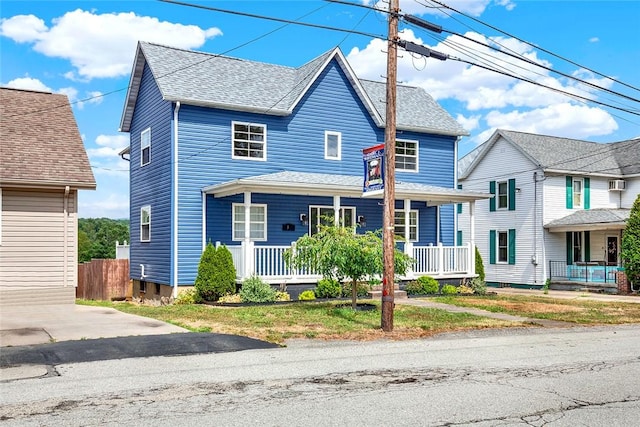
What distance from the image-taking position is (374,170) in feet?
48.8

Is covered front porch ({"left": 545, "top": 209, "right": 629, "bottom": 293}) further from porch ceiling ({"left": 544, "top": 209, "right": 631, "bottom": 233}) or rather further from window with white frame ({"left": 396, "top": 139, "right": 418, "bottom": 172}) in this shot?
window with white frame ({"left": 396, "top": 139, "right": 418, "bottom": 172})

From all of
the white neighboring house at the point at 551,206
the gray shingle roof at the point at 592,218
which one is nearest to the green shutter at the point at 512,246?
the white neighboring house at the point at 551,206

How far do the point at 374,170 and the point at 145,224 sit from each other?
1309cm

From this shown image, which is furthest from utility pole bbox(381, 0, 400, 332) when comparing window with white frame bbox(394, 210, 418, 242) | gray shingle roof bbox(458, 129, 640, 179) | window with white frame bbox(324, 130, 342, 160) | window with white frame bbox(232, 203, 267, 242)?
gray shingle roof bbox(458, 129, 640, 179)

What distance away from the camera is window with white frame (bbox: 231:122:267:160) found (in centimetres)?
2332

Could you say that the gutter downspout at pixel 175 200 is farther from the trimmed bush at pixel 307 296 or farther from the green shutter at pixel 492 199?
the green shutter at pixel 492 199

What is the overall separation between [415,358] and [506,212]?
26736mm

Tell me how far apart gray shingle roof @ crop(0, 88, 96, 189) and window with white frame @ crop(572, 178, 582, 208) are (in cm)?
2572

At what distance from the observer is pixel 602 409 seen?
7363 mm

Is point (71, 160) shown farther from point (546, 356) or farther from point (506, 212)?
point (506, 212)

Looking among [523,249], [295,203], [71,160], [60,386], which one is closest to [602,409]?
[60,386]

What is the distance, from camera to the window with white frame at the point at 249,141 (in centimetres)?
2332

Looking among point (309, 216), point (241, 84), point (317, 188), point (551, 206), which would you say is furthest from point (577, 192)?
point (241, 84)

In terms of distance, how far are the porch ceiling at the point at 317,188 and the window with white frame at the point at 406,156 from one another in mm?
1124
